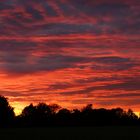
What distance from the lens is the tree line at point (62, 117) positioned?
102812 millimetres

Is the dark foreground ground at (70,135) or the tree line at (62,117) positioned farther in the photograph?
the tree line at (62,117)

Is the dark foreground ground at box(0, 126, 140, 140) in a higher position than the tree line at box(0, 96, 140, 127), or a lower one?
lower

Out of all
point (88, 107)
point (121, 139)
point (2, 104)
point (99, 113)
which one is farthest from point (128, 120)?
point (121, 139)

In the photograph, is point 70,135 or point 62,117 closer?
point 70,135

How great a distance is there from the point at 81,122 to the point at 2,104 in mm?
35730

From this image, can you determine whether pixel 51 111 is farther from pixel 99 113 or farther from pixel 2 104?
pixel 99 113

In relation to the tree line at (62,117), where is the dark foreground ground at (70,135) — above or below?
below

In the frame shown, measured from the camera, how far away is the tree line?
337 ft

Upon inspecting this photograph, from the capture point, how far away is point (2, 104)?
129m

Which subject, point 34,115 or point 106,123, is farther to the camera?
point 34,115

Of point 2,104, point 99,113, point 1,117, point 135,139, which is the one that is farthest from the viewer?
point 2,104

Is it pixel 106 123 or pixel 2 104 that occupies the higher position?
pixel 2 104

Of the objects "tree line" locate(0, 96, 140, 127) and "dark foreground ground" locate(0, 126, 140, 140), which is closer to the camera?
"dark foreground ground" locate(0, 126, 140, 140)

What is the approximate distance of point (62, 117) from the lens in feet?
353
